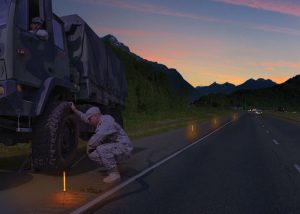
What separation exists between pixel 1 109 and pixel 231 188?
4604 mm

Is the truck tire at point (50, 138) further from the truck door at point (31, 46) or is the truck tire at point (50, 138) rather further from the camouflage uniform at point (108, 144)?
the truck door at point (31, 46)

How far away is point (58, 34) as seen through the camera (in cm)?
1092

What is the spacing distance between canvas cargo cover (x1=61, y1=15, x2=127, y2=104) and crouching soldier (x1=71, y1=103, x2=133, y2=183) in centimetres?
233

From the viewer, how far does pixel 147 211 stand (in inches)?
300

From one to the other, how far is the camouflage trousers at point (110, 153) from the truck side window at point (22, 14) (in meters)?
2.78

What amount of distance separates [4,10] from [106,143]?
323cm

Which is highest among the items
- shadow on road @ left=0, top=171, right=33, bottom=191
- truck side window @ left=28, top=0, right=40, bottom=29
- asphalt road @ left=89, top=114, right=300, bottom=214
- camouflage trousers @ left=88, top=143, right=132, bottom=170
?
truck side window @ left=28, top=0, right=40, bottom=29

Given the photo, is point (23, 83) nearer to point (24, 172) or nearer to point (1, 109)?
point (1, 109)

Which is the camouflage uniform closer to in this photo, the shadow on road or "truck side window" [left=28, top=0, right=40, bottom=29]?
the shadow on road

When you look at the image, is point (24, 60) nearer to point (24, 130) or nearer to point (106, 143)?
point (24, 130)

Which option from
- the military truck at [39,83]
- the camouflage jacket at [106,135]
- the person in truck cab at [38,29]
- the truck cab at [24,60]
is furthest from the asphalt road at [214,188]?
the person in truck cab at [38,29]

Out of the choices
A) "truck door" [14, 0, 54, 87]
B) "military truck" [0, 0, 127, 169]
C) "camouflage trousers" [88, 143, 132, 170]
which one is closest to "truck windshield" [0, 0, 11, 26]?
"military truck" [0, 0, 127, 169]

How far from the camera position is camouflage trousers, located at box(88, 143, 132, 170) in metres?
9.98

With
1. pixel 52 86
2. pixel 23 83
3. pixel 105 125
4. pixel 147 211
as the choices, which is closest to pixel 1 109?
pixel 23 83
